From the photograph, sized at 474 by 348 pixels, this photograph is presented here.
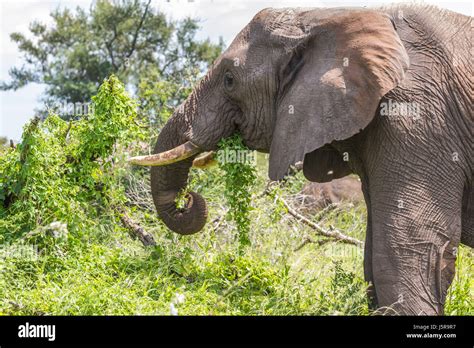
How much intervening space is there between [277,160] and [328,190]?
227 inches

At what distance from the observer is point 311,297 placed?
618 cm

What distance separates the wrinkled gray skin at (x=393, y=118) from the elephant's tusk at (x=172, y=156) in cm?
64

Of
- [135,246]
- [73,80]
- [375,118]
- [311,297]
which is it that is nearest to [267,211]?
[135,246]

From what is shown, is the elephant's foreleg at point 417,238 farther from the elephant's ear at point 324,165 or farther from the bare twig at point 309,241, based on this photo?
the bare twig at point 309,241

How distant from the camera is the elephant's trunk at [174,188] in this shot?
621 centimetres

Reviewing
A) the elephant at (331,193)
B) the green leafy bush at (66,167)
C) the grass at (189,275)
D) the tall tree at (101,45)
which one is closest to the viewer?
the grass at (189,275)

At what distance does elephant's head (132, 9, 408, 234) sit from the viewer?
535 centimetres

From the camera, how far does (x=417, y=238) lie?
210 inches

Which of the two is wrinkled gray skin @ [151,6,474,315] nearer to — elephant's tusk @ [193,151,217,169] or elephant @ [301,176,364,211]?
elephant's tusk @ [193,151,217,169]

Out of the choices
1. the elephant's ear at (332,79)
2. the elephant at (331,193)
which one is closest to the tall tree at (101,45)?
the elephant at (331,193)

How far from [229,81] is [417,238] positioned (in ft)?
5.67

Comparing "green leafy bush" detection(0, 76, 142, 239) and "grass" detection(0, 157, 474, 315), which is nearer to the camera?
"grass" detection(0, 157, 474, 315)

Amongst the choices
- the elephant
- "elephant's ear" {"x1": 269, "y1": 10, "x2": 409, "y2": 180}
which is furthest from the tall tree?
"elephant's ear" {"x1": 269, "y1": 10, "x2": 409, "y2": 180}

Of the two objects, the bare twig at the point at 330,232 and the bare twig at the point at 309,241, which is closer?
the bare twig at the point at 309,241
